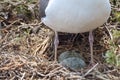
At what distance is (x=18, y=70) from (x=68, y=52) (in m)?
0.54

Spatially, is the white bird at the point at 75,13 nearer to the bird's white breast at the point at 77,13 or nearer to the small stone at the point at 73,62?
the bird's white breast at the point at 77,13

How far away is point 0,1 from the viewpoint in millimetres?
4852

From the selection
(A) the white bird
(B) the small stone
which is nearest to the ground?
(B) the small stone

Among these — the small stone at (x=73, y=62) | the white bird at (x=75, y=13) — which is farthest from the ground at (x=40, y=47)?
the white bird at (x=75, y=13)

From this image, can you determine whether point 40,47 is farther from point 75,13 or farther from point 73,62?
point 75,13

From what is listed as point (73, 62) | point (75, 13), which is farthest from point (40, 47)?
point (75, 13)

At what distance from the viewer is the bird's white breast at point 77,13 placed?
3598mm

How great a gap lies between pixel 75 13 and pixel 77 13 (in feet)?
0.06

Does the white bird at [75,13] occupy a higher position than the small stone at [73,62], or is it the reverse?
the white bird at [75,13]

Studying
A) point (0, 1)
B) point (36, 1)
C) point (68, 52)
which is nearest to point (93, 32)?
point (68, 52)

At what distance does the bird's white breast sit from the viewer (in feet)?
11.8

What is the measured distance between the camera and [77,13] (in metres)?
3.62

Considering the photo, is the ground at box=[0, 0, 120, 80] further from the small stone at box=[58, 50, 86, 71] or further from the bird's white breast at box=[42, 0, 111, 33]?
the bird's white breast at box=[42, 0, 111, 33]

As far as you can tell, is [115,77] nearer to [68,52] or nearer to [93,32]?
[68,52]
